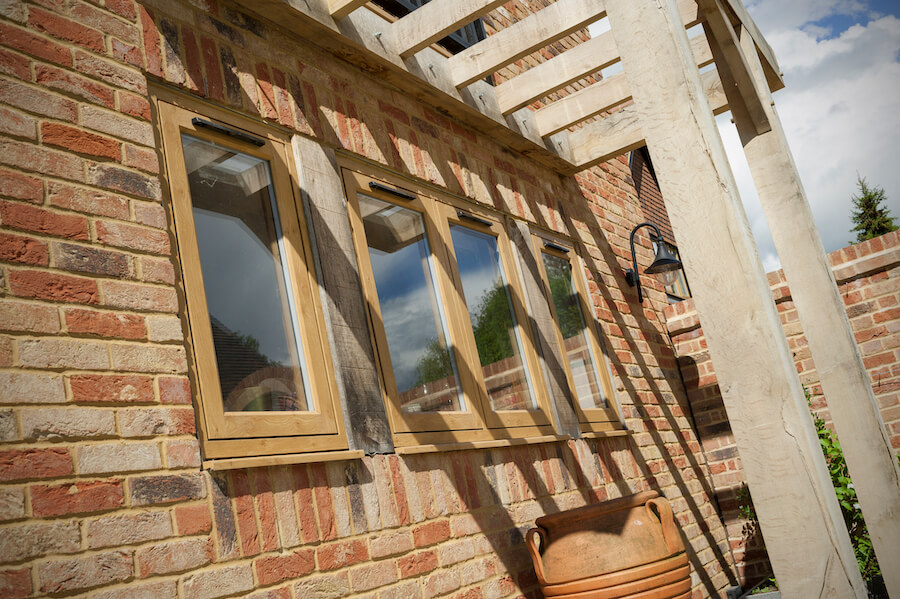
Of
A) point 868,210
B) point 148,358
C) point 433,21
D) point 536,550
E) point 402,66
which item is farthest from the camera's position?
point 868,210

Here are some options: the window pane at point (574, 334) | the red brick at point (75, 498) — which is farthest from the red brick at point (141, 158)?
the window pane at point (574, 334)

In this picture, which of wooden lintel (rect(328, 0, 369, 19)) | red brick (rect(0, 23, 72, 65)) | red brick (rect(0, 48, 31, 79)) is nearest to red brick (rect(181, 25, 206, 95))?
red brick (rect(0, 23, 72, 65))

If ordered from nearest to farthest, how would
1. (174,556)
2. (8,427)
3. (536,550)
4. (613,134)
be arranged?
(8,427)
(174,556)
(536,550)
(613,134)

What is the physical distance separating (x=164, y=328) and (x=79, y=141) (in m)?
0.56

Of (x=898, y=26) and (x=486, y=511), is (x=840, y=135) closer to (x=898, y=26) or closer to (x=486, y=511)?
(x=898, y=26)

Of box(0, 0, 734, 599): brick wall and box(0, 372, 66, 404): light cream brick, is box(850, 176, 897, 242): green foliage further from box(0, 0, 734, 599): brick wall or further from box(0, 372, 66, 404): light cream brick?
box(0, 372, 66, 404): light cream brick

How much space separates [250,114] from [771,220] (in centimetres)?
252

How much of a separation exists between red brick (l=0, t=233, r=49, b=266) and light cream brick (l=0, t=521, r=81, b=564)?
0.63 meters

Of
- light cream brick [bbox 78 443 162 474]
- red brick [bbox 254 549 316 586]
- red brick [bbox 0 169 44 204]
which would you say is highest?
red brick [bbox 0 169 44 204]

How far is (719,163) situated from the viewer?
7.18 ft

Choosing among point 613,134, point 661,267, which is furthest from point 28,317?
point 661,267

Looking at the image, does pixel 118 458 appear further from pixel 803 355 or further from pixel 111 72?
pixel 803 355

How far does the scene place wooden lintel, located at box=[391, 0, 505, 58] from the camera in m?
3.28

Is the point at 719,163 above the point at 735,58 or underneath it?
underneath
